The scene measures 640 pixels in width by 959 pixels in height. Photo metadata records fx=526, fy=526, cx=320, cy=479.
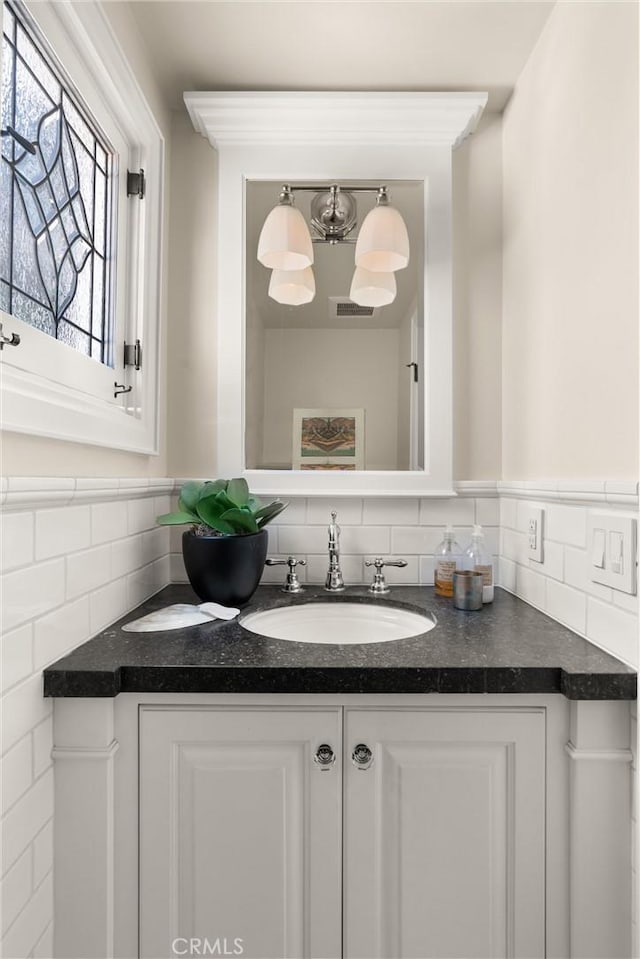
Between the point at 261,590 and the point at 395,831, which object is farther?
the point at 261,590

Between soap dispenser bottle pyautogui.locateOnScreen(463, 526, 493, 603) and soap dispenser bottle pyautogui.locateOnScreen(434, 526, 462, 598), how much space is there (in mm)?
35

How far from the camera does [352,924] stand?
2.84ft

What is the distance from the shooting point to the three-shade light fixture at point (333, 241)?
1.42 metres

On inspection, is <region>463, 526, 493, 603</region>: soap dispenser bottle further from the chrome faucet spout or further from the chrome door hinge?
the chrome door hinge

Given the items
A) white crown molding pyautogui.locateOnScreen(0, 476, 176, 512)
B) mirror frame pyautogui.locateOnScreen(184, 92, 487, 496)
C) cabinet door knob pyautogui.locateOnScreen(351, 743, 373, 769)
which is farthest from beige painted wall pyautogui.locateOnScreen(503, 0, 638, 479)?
white crown molding pyautogui.locateOnScreen(0, 476, 176, 512)

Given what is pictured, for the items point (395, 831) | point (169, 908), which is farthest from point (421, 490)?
point (169, 908)

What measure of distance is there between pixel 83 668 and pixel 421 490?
3.08 feet

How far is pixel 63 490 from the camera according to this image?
88 cm

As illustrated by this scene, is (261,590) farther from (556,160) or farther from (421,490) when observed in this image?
(556,160)

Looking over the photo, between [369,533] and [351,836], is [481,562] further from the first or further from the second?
[351,836]

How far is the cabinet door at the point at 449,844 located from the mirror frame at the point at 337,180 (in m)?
0.72

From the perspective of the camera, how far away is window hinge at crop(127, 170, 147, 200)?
1.31 m

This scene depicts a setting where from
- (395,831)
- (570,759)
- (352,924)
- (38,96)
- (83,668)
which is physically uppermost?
(38,96)

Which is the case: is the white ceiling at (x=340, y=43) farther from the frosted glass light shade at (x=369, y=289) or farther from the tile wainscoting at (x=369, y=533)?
the tile wainscoting at (x=369, y=533)
